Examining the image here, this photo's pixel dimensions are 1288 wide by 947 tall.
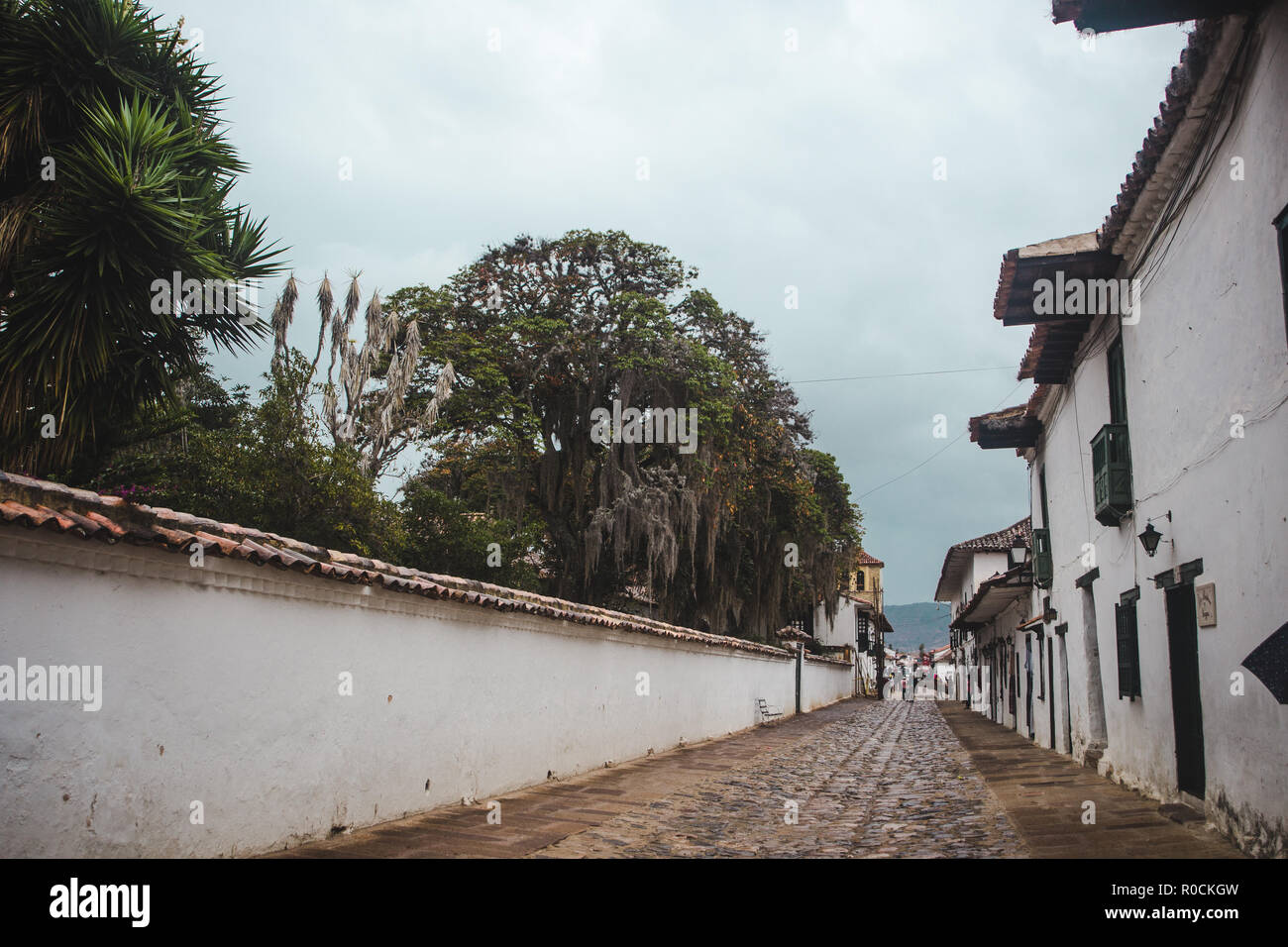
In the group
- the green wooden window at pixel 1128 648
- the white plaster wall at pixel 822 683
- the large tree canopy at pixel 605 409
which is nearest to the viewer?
the green wooden window at pixel 1128 648

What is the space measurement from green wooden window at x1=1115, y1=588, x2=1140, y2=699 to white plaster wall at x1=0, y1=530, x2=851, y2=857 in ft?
19.3

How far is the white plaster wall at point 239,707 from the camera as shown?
14.5 feet

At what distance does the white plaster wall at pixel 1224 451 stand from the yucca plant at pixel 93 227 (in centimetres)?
841

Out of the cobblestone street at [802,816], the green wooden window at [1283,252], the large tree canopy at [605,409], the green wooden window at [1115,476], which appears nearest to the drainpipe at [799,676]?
the large tree canopy at [605,409]

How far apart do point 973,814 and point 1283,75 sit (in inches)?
250

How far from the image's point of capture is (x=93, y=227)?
845cm

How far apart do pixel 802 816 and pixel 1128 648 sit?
3.69m

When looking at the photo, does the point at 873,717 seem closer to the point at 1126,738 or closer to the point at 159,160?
the point at 1126,738

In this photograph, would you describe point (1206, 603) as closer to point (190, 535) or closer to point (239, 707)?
point (239, 707)

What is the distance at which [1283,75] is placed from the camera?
5.17 m

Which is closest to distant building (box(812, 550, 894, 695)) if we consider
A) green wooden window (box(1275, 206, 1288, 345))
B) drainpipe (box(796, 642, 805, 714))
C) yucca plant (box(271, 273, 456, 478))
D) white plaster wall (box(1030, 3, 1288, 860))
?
drainpipe (box(796, 642, 805, 714))

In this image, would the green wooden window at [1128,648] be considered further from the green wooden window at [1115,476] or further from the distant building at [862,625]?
the distant building at [862,625]

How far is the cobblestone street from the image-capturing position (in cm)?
672

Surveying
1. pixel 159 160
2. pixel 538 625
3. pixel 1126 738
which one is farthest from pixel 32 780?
pixel 1126 738
